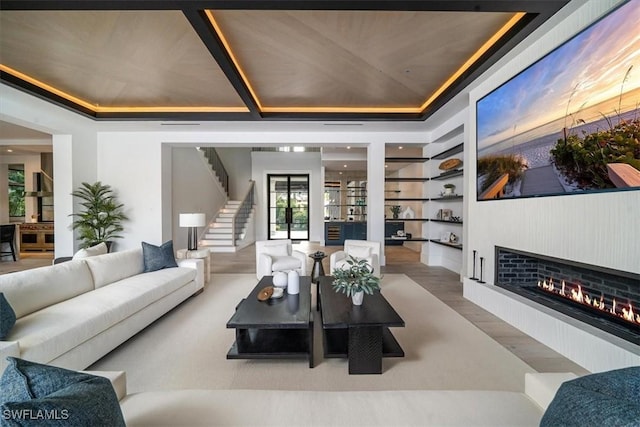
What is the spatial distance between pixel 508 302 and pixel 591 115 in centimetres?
197

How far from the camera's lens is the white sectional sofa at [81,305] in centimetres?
197

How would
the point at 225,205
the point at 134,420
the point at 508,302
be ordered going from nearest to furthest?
the point at 134,420 → the point at 508,302 → the point at 225,205

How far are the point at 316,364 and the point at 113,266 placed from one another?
2.66 metres

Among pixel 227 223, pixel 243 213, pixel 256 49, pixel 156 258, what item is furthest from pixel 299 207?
pixel 256 49

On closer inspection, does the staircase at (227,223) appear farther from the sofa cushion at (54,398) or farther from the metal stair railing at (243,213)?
the sofa cushion at (54,398)

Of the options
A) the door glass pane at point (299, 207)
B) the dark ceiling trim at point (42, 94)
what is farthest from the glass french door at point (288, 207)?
the dark ceiling trim at point (42, 94)

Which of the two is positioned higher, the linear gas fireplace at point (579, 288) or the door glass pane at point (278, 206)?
the door glass pane at point (278, 206)

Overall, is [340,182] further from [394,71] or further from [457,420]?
[457,420]

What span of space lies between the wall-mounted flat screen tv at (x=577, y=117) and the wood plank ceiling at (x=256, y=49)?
0.43m

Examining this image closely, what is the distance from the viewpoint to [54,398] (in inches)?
30.7

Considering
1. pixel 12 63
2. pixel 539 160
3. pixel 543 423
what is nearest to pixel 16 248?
pixel 12 63

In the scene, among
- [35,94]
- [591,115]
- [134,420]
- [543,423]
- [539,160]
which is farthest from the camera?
[35,94]

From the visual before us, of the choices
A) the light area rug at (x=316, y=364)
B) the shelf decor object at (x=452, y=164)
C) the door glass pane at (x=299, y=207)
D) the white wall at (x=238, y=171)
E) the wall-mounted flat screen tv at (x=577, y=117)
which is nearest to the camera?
the wall-mounted flat screen tv at (x=577, y=117)

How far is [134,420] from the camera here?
119 cm
